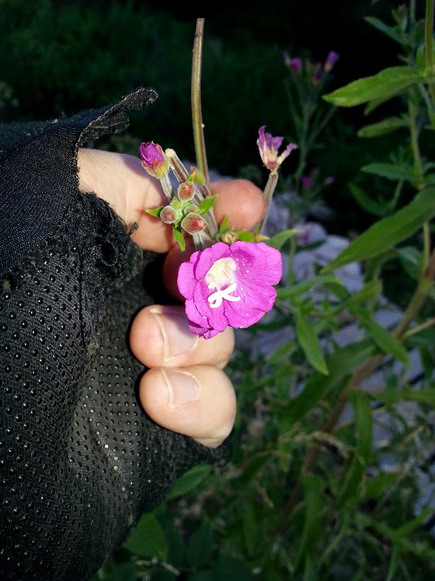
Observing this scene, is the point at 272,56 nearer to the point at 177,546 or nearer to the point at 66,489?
the point at 177,546

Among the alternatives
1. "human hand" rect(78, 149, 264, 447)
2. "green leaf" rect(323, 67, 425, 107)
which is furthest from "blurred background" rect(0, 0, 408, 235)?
"human hand" rect(78, 149, 264, 447)

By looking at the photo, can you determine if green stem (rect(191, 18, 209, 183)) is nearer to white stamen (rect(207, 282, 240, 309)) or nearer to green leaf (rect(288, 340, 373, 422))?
white stamen (rect(207, 282, 240, 309))

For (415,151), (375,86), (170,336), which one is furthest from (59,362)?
(415,151)

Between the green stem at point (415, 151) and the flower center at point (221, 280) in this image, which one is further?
the green stem at point (415, 151)

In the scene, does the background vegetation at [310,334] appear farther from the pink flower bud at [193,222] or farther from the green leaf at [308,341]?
the pink flower bud at [193,222]

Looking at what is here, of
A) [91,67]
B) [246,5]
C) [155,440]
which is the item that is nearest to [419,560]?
[155,440]

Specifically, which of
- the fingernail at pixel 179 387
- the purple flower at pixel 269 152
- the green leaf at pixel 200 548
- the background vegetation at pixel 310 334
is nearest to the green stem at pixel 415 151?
the background vegetation at pixel 310 334
